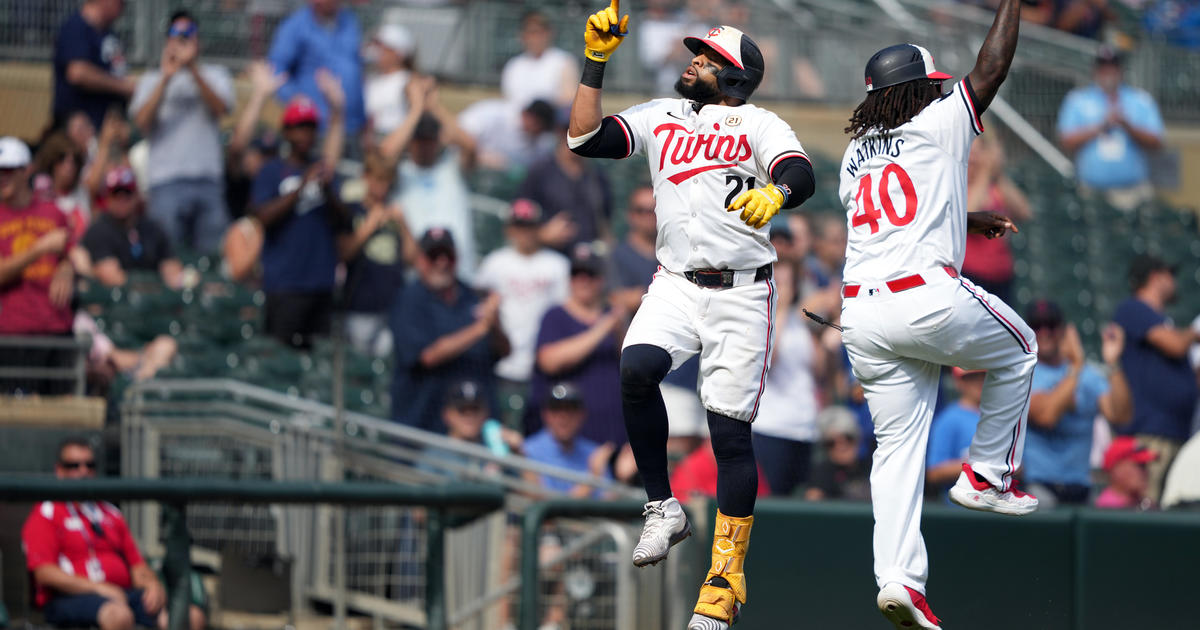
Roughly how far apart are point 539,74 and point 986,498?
7.00 m

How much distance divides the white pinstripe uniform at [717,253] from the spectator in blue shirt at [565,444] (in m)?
2.81

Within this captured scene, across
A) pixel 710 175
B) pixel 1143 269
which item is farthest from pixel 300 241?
pixel 1143 269

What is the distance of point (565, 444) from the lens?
26.8ft

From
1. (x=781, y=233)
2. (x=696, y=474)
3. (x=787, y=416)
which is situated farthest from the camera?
(x=781, y=233)

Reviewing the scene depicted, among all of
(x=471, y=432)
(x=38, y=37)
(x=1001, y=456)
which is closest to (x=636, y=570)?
(x=471, y=432)

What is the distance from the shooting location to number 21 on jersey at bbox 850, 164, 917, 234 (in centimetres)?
516

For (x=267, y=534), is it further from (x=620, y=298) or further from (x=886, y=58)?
(x=886, y=58)

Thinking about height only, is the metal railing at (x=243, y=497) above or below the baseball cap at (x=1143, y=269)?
below

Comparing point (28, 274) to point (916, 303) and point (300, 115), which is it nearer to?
point (300, 115)

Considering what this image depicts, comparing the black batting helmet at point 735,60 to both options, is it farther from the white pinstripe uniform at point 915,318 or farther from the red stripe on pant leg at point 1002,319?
the red stripe on pant leg at point 1002,319

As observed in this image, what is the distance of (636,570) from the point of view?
7.24 metres

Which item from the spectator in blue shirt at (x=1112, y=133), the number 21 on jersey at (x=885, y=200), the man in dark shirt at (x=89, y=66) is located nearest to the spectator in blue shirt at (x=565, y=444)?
the number 21 on jersey at (x=885, y=200)

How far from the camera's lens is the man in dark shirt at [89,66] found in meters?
10.3

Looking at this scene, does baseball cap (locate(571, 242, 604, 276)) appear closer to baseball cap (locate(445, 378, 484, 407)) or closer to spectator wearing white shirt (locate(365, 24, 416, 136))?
baseball cap (locate(445, 378, 484, 407))
